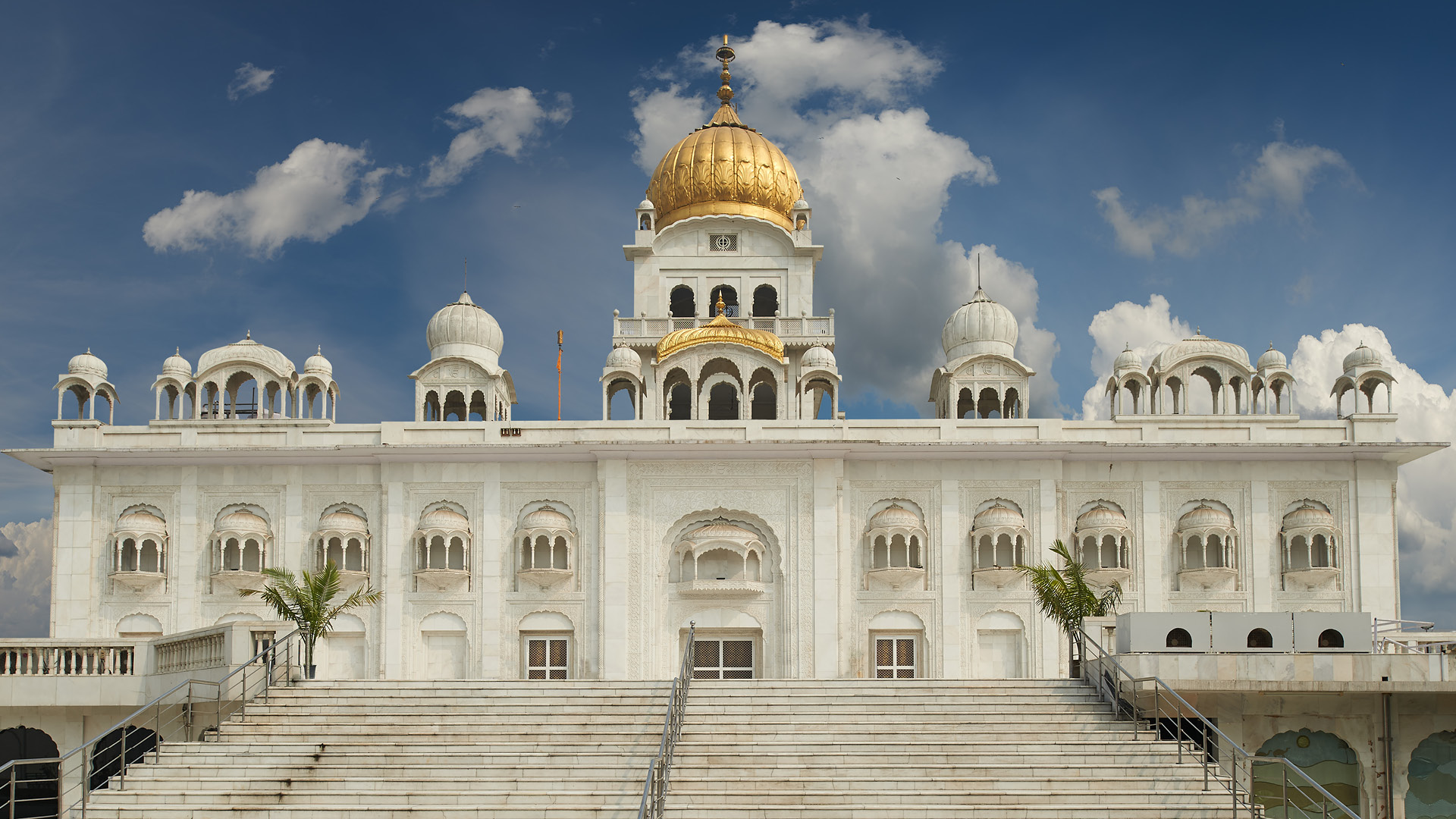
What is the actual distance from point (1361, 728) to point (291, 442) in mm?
26601

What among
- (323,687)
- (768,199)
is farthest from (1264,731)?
(768,199)

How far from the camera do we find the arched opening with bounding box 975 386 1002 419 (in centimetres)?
3909

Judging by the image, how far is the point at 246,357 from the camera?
3703 cm

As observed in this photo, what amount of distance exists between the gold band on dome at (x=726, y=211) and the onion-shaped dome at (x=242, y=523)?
17952 millimetres

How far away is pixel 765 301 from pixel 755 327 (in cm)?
175

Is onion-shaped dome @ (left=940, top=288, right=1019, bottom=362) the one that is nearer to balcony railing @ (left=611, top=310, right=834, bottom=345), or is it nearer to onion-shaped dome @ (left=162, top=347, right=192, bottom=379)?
balcony railing @ (left=611, top=310, right=834, bottom=345)

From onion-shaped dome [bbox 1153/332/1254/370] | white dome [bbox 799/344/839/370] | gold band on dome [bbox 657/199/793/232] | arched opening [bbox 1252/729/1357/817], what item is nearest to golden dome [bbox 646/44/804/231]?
gold band on dome [bbox 657/199/793/232]

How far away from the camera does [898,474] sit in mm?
35000

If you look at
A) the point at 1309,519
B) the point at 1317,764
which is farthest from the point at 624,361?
the point at 1317,764

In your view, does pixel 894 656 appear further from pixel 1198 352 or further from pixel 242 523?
pixel 242 523

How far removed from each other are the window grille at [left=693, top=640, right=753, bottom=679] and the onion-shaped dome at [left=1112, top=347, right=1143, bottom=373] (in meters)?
13.0

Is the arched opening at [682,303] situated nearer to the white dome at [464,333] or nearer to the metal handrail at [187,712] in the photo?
the white dome at [464,333]

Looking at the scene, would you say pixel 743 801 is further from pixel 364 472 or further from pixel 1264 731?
pixel 364 472

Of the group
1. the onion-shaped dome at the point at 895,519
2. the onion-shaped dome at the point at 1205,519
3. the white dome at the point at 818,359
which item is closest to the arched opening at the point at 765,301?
the white dome at the point at 818,359
